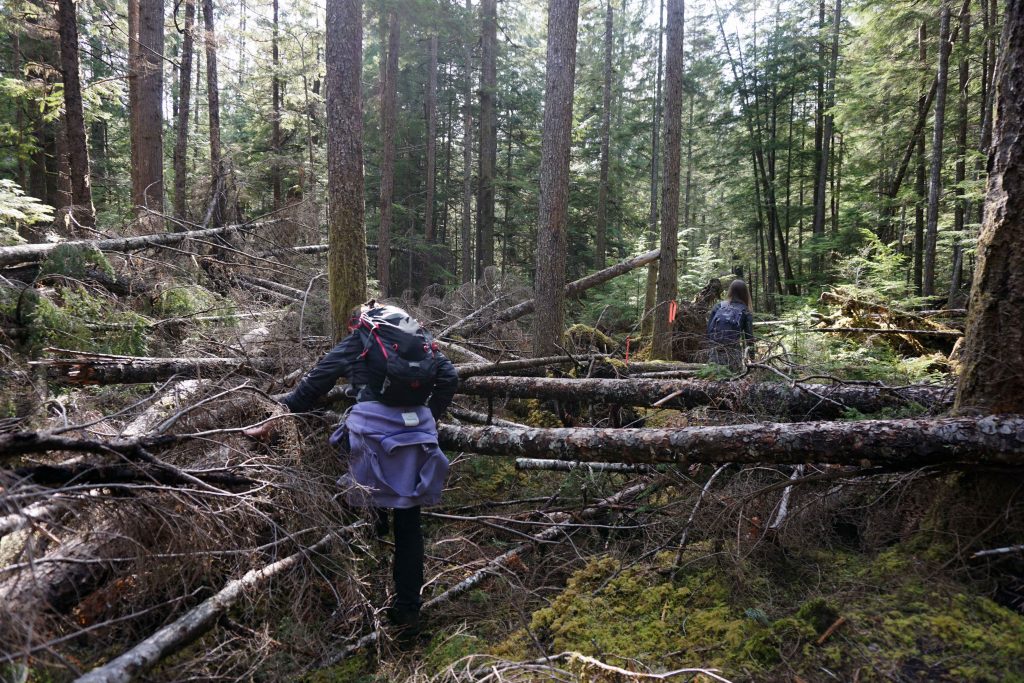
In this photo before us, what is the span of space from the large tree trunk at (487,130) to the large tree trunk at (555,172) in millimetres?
9558

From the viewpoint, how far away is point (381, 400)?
4082 millimetres

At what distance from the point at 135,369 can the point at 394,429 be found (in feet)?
10.5

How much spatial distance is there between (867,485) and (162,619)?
4.64 metres

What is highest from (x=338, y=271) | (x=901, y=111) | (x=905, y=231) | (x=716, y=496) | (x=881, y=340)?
(x=901, y=111)

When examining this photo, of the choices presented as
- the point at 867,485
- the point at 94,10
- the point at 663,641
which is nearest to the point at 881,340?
the point at 867,485

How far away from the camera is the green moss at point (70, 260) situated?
6125mm

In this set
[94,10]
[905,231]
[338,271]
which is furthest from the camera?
[905,231]

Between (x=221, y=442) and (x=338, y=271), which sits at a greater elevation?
(x=338, y=271)

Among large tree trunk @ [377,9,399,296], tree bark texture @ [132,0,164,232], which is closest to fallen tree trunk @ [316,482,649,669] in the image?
tree bark texture @ [132,0,164,232]

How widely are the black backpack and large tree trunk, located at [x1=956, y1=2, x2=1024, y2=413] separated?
3.62m

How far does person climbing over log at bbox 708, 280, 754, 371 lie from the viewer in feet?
22.8

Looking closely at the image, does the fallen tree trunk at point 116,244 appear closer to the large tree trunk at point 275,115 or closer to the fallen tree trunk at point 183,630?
the fallen tree trunk at point 183,630

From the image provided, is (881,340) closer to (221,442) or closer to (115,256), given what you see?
(221,442)

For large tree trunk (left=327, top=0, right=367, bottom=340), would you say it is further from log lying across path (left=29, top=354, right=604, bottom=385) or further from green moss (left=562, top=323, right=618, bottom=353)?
green moss (left=562, top=323, right=618, bottom=353)
